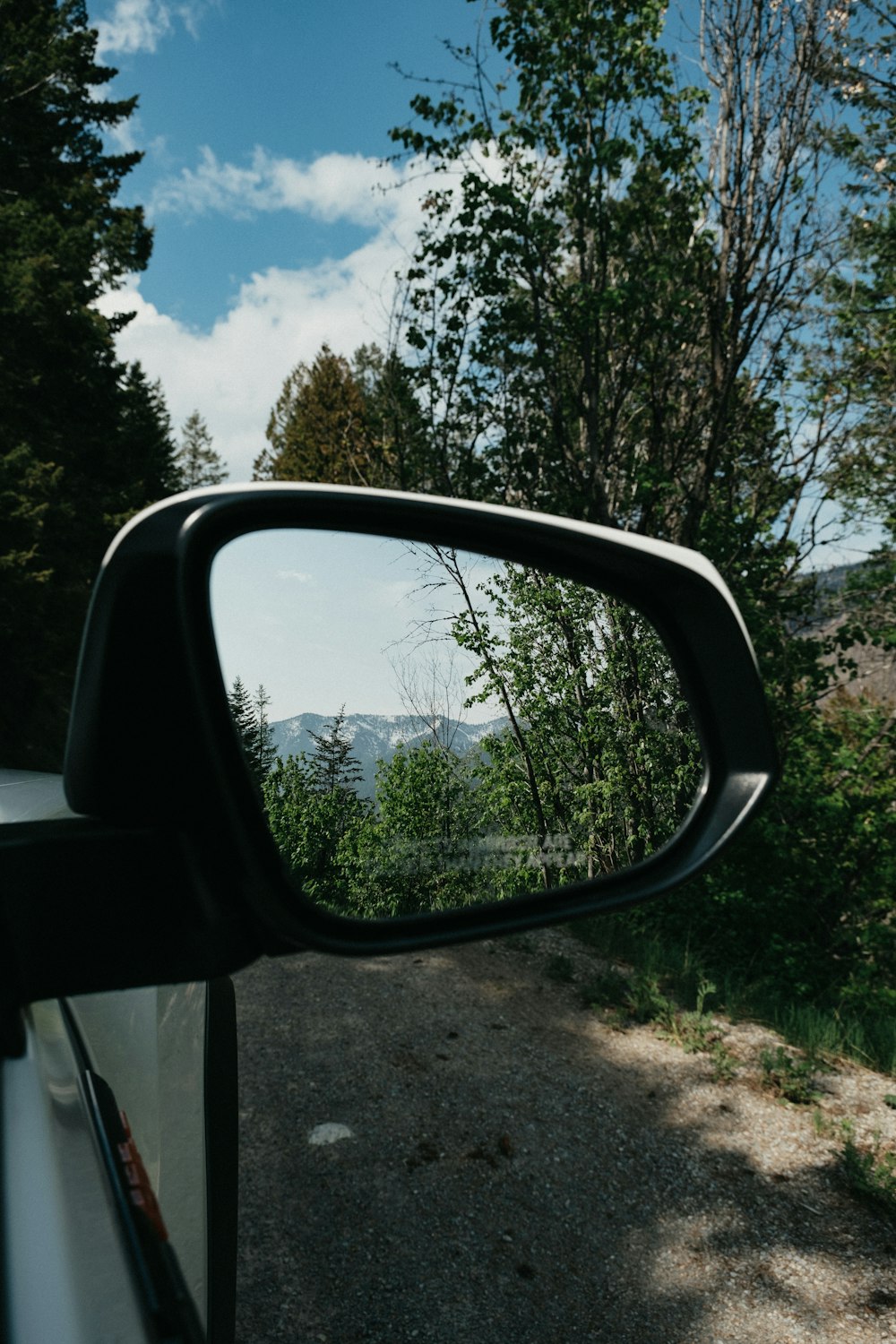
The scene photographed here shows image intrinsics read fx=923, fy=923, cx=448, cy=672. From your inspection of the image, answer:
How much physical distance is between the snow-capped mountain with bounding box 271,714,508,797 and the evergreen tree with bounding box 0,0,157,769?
1572 centimetres

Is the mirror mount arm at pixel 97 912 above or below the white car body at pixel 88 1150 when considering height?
above

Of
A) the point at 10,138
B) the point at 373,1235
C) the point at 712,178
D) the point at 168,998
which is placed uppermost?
the point at 10,138

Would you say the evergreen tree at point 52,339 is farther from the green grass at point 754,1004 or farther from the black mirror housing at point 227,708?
the black mirror housing at point 227,708

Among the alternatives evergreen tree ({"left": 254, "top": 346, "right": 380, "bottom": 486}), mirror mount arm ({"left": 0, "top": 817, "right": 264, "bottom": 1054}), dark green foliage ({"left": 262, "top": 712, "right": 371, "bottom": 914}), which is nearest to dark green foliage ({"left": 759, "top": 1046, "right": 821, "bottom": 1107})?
dark green foliage ({"left": 262, "top": 712, "right": 371, "bottom": 914})

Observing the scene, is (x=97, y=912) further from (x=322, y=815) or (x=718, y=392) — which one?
(x=718, y=392)

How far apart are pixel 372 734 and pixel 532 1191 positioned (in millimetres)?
3293

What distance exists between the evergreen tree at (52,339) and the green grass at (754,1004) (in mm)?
11932

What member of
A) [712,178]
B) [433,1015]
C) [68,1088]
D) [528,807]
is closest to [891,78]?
[712,178]

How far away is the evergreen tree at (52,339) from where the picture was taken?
1898cm

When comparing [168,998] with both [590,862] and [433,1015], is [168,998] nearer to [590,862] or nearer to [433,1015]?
[590,862]

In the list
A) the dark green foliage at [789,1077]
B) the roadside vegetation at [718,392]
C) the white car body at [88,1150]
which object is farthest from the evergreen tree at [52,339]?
the white car body at [88,1150]

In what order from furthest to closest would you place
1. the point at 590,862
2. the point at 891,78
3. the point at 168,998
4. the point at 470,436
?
the point at 891,78 → the point at 470,436 → the point at 168,998 → the point at 590,862

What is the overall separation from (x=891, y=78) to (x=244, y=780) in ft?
43.1

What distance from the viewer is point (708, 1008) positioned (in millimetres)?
5805
